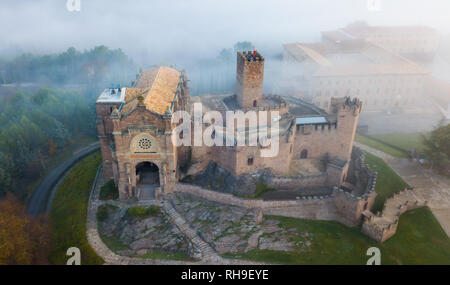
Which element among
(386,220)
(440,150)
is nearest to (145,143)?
(386,220)

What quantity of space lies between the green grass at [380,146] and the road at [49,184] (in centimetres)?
5724

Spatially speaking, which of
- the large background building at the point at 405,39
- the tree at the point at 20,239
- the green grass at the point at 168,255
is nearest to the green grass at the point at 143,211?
the green grass at the point at 168,255

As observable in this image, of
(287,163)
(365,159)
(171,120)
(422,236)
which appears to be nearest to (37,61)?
(171,120)

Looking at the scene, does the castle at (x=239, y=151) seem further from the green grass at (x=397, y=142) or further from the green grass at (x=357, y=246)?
the green grass at (x=397, y=142)

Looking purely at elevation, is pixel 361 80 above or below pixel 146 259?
above

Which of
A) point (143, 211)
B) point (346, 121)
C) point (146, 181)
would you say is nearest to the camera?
point (143, 211)

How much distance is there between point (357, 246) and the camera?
148 feet

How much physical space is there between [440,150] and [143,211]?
167 feet

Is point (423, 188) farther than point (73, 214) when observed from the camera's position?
Yes

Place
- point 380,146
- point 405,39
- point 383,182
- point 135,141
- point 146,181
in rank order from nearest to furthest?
1. point 135,141
2. point 146,181
3. point 383,182
4. point 380,146
5. point 405,39

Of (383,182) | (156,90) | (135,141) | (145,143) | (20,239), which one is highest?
(156,90)

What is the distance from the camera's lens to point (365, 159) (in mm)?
64938

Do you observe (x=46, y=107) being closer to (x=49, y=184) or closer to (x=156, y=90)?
(x=49, y=184)

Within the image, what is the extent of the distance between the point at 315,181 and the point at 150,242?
26926 millimetres
